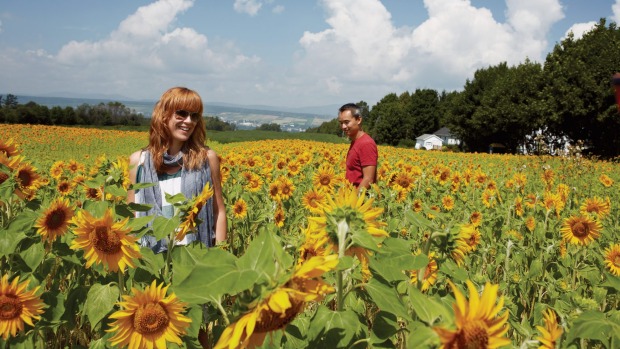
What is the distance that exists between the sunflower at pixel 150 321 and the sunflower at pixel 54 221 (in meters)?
0.78

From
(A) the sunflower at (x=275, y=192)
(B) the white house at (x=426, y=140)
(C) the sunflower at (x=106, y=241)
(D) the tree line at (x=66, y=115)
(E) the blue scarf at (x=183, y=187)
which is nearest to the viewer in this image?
(C) the sunflower at (x=106, y=241)

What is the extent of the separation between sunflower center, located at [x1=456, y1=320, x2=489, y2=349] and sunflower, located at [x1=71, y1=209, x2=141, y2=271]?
947mm

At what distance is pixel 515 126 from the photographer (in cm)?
3809

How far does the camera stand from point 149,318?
3.75 ft

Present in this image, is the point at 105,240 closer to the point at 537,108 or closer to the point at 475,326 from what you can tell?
the point at 475,326

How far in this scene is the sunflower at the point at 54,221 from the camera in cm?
174

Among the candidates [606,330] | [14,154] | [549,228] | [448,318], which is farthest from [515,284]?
[14,154]

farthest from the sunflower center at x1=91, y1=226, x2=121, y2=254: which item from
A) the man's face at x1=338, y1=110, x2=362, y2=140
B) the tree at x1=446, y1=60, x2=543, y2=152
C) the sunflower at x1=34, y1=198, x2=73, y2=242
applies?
the tree at x1=446, y1=60, x2=543, y2=152

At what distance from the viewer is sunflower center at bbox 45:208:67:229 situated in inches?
69.0

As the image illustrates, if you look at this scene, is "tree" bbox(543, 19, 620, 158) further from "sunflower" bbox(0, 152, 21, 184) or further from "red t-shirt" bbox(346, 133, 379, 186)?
"sunflower" bbox(0, 152, 21, 184)

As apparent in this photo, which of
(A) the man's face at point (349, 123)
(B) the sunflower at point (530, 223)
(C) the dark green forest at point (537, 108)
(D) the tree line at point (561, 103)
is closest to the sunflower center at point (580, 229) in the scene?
(B) the sunflower at point (530, 223)

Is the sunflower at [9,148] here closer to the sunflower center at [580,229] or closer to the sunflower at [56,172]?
the sunflower at [56,172]

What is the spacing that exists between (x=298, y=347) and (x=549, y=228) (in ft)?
12.3

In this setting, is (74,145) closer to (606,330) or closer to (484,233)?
(484,233)
